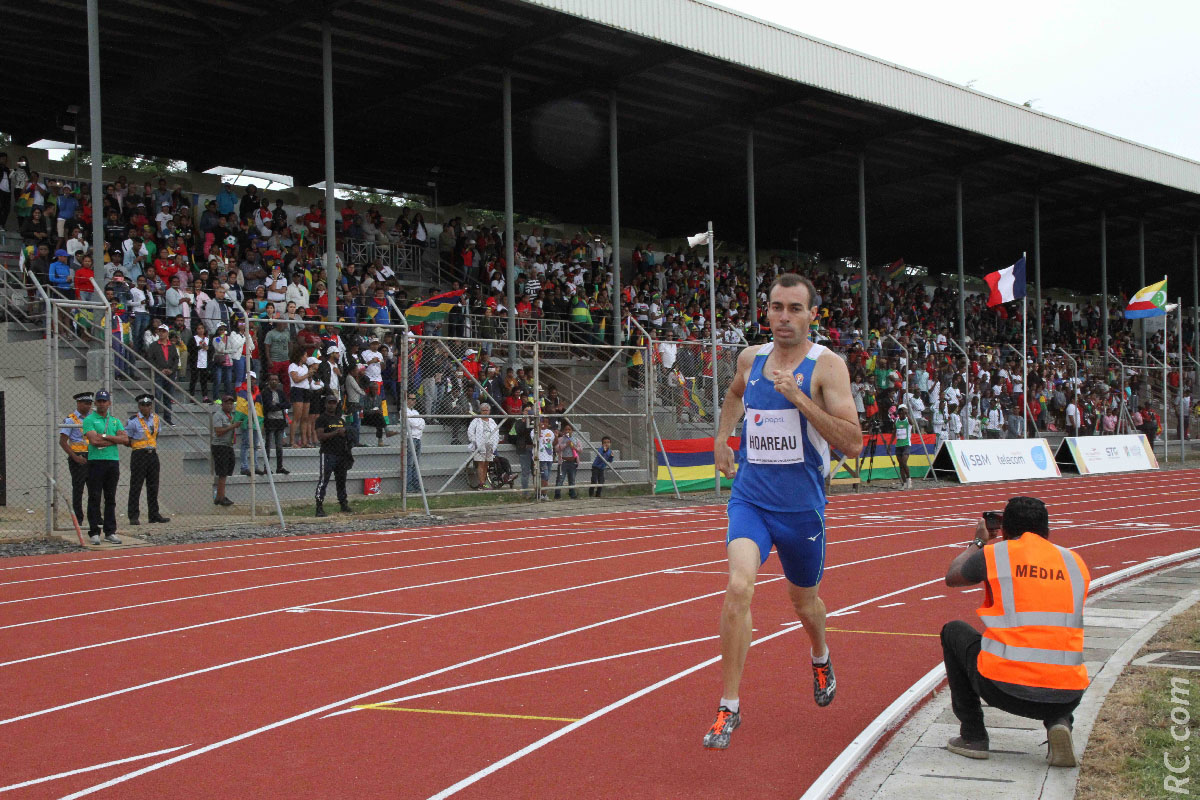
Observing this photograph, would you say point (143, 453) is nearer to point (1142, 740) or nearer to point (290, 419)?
point (290, 419)

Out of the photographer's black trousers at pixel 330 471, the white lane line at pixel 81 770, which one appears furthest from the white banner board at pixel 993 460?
the white lane line at pixel 81 770

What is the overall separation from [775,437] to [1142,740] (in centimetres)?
194

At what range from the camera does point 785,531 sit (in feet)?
17.1

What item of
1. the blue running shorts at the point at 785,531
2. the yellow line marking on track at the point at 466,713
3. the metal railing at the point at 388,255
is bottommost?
the yellow line marking on track at the point at 466,713

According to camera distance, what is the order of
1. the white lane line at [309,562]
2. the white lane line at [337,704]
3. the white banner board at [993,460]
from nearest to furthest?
the white lane line at [337,704] → the white lane line at [309,562] → the white banner board at [993,460]

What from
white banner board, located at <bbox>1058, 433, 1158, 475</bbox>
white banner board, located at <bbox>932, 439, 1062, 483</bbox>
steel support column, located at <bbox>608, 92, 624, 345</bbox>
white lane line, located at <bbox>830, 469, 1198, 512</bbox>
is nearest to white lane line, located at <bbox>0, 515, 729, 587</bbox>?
white lane line, located at <bbox>830, 469, 1198, 512</bbox>

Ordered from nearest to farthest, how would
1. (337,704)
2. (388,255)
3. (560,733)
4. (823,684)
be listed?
1. (560,733)
2. (823,684)
3. (337,704)
4. (388,255)

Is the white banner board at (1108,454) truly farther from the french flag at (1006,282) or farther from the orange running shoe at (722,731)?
the orange running shoe at (722,731)

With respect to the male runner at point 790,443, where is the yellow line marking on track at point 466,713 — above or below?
below

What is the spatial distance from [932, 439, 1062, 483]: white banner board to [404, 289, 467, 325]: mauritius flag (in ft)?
37.1

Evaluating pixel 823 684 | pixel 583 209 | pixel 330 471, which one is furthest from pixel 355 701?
pixel 583 209

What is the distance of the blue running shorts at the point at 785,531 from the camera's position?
5172mm

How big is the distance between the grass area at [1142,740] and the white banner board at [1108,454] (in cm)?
2491

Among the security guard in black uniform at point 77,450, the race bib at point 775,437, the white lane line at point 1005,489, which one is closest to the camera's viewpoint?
the race bib at point 775,437
